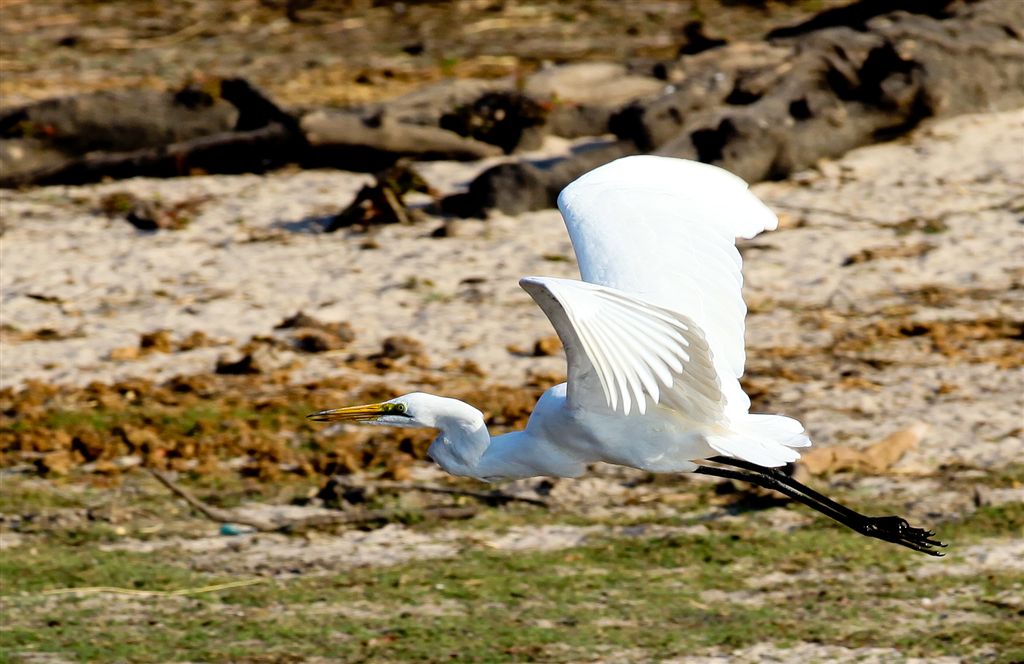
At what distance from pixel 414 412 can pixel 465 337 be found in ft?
13.8

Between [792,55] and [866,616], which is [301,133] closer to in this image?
[792,55]

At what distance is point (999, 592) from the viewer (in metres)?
6.15

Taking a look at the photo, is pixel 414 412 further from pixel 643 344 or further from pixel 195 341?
pixel 195 341

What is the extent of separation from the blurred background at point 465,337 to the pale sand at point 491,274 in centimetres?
3

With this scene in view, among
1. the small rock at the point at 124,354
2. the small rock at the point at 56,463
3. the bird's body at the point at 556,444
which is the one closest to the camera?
the bird's body at the point at 556,444

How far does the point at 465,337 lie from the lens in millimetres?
9078

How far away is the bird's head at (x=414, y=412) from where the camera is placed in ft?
15.9

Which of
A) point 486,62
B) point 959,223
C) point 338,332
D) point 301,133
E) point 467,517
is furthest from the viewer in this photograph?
point 486,62

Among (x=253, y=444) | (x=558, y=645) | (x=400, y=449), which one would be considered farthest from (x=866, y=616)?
(x=253, y=444)

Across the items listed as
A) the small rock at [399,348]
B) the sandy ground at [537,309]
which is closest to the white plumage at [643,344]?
the sandy ground at [537,309]

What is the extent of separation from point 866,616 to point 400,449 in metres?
2.51

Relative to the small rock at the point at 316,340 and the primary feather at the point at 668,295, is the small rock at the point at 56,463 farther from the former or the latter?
the primary feather at the point at 668,295

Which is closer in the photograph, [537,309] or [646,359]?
[646,359]

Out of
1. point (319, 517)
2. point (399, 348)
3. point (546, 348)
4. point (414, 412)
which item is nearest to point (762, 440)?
point (414, 412)
